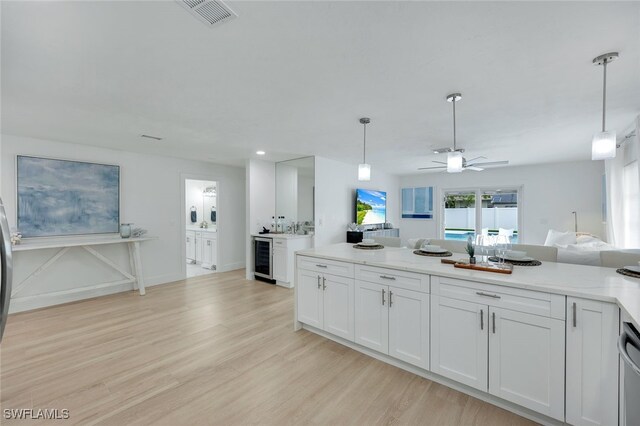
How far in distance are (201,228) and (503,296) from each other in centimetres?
692

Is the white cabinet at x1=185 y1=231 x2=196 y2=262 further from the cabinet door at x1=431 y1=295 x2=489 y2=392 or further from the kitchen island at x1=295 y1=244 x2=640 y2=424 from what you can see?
the cabinet door at x1=431 y1=295 x2=489 y2=392

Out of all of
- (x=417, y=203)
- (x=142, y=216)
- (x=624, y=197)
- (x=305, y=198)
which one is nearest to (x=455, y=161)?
(x=624, y=197)

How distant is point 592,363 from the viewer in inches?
61.7

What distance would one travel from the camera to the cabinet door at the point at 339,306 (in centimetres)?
268

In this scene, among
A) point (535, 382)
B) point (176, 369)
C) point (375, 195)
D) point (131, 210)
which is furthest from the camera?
point (375, 195)

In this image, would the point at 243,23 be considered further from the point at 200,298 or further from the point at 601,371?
the point at 200,298

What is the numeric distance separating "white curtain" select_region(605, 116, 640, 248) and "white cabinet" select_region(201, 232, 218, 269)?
724 centimetres

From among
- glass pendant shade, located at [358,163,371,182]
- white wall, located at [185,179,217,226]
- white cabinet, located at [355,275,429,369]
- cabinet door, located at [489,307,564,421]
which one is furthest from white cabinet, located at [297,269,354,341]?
white wall, located at [185,179,217,226]

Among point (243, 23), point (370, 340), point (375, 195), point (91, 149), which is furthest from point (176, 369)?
point (375, 195)

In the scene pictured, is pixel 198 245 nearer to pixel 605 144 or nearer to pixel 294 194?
pixel 294 194

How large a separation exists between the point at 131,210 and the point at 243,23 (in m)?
Answer: 4.47

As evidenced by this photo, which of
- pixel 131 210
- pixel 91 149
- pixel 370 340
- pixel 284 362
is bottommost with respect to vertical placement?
pixel 284 362

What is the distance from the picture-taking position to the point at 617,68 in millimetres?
1970

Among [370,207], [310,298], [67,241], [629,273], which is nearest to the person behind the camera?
[629,273]
